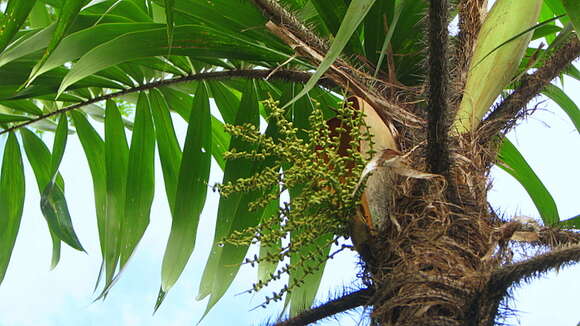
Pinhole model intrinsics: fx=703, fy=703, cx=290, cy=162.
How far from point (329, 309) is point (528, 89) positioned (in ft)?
2.09

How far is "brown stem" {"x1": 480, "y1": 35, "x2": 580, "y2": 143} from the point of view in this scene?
1443mm

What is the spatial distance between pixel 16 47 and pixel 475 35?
1066mm

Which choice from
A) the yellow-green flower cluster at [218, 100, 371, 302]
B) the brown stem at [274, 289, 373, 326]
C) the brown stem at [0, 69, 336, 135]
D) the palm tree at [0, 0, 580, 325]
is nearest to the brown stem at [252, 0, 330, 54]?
the palm tree at [0, 0, 580, 325]

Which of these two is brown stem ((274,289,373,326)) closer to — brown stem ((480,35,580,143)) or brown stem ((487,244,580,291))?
brown stem ((487,244,580,291))

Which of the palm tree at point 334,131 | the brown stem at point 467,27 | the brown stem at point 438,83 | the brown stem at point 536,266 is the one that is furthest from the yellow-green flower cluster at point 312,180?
the brown stem at point 467,27

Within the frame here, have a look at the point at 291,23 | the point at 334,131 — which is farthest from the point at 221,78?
the point at 334,131

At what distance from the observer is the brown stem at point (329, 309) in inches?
46.9

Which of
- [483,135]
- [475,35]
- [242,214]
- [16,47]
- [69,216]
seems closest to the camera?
[483,135]

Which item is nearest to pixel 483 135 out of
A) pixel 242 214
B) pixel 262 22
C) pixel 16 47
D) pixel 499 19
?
pixel 499 19

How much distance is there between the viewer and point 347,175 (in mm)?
1236

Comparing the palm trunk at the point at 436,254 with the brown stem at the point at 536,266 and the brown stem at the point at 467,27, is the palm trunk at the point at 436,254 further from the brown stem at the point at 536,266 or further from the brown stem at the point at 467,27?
the brown stem at the point at 467,27

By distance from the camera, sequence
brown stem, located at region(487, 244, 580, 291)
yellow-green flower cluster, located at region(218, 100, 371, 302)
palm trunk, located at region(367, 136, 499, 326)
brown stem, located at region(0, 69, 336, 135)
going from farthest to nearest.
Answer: brown stem, located at region(0, 69, 336, 135) → yellow-green flower cluster, located at region(218, 100, 371, 302) → palm trunk, located at region(367, 136, 499, 326) → brown stem, located at region(487, 244, 580, 291)

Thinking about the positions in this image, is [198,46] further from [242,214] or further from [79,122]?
[79,122]

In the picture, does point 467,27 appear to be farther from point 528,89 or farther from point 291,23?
point 291,23
